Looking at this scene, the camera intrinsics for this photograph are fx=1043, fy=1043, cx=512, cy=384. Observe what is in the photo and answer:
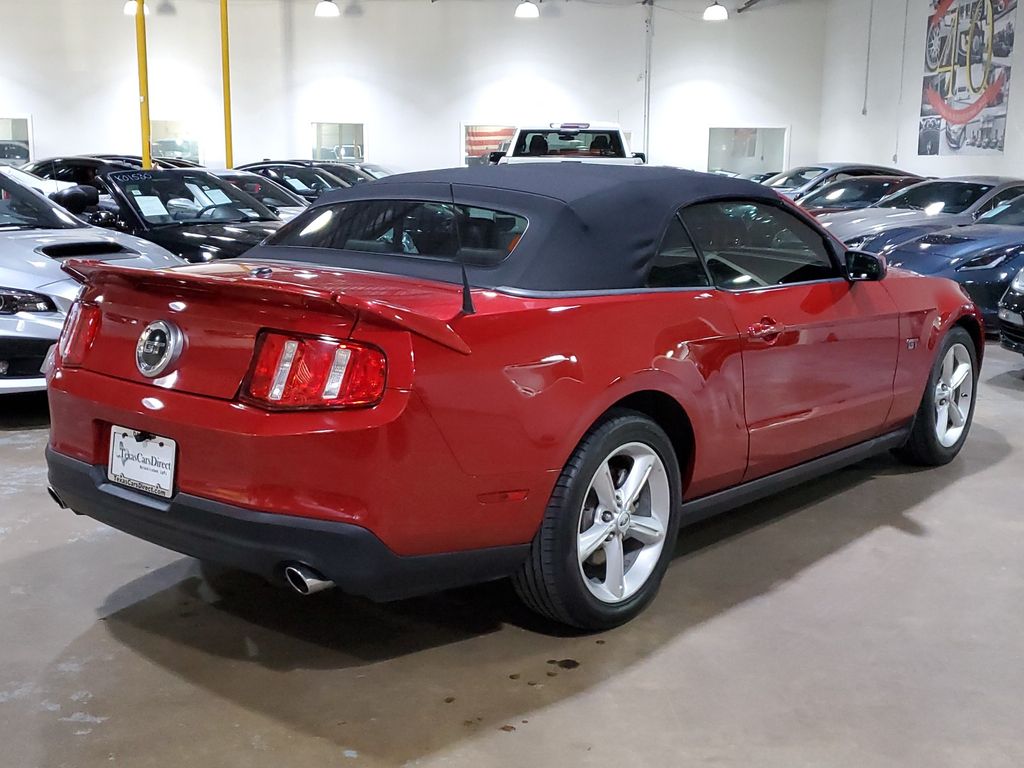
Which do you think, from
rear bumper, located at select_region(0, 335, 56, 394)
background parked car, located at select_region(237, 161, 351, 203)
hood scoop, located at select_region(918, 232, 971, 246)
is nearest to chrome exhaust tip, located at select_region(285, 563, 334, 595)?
rear bumper, located at select_region(0, 335, 56, 394)

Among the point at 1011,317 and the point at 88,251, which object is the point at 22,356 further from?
the point at 1011,317

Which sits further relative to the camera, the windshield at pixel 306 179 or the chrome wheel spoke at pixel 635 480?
the windshield at pixel 306 179

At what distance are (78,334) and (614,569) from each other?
1683mm

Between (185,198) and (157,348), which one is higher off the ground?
(185,198)

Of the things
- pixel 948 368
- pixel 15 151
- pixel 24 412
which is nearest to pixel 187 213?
pixel 24 412

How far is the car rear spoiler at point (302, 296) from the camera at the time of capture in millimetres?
2428

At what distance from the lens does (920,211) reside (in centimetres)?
1045

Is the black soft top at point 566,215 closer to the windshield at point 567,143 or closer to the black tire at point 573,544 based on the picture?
the black tire at point 573,544

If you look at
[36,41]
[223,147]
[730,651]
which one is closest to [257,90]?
[223,147]

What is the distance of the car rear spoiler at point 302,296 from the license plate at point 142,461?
391 mm

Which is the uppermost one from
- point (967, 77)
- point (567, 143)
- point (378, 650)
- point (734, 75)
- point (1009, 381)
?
point (734, 75)

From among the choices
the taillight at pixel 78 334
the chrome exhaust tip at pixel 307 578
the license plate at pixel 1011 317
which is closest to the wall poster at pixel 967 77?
the license plate at pixel 1011 317

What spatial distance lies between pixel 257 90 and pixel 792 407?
70.1ft

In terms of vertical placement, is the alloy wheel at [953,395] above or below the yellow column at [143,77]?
below
